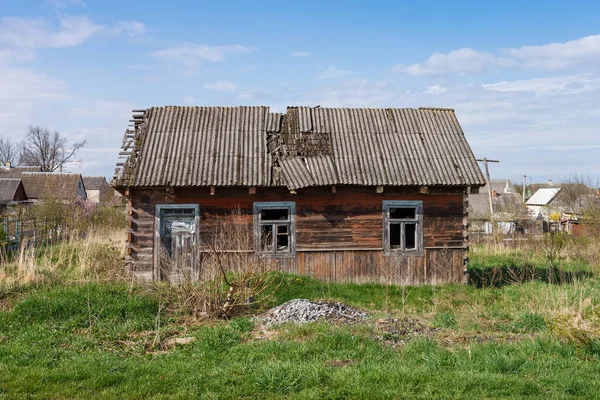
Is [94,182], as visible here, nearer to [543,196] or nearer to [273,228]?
[273,228]

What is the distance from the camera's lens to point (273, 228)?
12703 millimetres

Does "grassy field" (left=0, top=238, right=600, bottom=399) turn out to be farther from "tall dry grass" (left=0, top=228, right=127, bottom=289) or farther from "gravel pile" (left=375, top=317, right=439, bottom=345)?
"tall dry grass" (left=0, top=228, right=127, bottom=289)

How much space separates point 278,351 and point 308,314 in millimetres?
1875

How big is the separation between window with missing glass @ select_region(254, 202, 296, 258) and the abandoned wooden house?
26mm

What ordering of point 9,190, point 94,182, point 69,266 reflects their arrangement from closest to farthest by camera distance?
1. point 69,266
2. point 9,190
3. point 94,182

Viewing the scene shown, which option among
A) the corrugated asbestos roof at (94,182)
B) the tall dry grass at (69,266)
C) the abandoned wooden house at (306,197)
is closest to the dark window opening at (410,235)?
the abandoned wooden house at (306,197)

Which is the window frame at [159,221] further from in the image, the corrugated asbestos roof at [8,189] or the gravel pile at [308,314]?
the corrugated asbestos roof at [8,189]

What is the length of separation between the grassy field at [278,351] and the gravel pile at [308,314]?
0.42m

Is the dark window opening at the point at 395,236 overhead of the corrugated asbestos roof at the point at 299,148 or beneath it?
beneath

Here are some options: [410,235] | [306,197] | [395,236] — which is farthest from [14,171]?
[395,236]

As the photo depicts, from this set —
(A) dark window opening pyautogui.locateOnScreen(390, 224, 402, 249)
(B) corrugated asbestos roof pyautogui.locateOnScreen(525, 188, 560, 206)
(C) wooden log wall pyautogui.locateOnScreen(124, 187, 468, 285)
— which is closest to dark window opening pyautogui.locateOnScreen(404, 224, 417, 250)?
(A) dark window opening pyautogui.locateOnScreen(390, 224, 402, 249)

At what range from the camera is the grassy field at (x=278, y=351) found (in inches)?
208

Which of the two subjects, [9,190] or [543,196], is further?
[543,196]

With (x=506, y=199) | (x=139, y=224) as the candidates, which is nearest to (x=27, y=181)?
(x=139, y=224)
